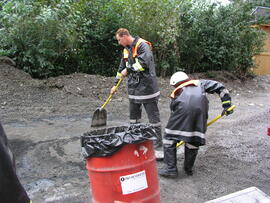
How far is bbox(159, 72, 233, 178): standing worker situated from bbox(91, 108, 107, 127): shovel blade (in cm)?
214

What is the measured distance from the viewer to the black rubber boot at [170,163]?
11.9 feet

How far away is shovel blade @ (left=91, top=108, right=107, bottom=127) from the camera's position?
5.54 metres

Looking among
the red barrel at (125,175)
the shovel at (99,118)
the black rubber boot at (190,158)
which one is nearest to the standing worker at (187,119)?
the black rubber boot at (190,158)

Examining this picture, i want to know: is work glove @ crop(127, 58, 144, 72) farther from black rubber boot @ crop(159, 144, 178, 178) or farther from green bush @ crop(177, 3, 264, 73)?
green bush @ crop(177, 3, 264, 73)

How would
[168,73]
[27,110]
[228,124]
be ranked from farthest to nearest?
[168,73] → [27,110] → [228,124]

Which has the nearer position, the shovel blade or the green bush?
the shovel blade

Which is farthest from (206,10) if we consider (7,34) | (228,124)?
(7,34)

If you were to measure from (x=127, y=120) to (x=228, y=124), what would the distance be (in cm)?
216

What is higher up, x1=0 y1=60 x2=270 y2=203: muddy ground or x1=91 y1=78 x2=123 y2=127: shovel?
x1=91 y1=78 x2=123 y2=127: shovel

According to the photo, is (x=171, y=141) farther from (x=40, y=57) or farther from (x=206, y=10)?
(x=206, y=10)

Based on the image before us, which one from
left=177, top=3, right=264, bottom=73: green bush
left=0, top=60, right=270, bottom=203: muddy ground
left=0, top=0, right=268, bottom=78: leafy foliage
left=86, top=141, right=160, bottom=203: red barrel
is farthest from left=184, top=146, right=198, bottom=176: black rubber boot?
left=177, top=3, right=264, bottom=73: green bush

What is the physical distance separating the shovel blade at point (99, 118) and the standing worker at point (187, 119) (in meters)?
2.14

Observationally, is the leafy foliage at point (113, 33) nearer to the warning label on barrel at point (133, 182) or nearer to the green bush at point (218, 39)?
the green bush at point (218, 39)

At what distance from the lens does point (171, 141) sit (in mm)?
3662
